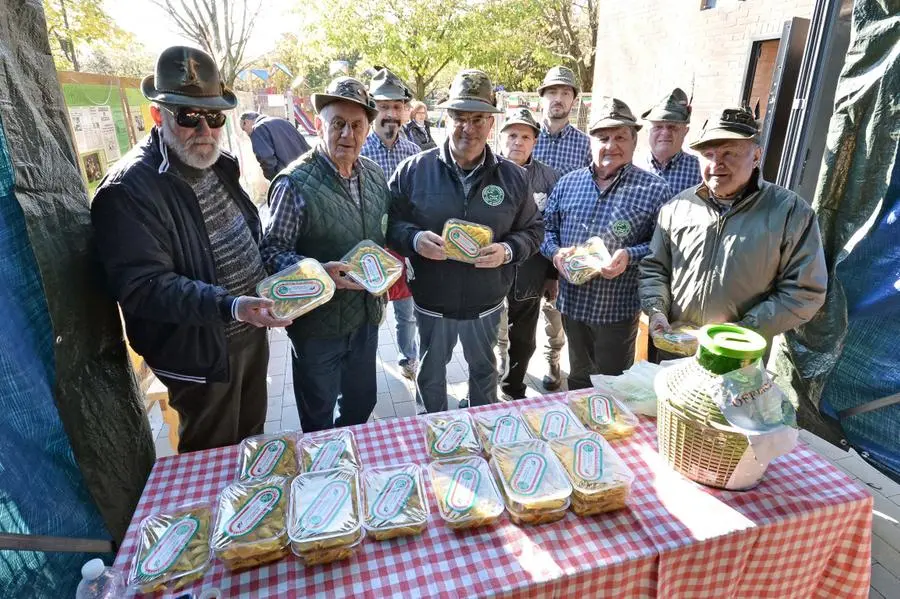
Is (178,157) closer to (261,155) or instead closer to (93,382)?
(93,382)

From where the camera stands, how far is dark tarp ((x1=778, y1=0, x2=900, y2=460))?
256 cm

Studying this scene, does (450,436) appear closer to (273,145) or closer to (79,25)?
(273,145)

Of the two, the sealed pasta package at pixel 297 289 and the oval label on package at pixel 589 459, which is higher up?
the sealed pasta package at pixel 297 289

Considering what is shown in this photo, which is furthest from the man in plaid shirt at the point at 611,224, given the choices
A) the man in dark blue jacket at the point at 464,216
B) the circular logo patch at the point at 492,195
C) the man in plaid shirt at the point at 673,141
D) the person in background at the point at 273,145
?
the person in background at the point at 273,145

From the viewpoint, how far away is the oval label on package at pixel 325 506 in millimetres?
1439

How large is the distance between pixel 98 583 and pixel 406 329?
11.3ft

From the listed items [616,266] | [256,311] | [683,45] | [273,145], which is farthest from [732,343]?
[683,45]

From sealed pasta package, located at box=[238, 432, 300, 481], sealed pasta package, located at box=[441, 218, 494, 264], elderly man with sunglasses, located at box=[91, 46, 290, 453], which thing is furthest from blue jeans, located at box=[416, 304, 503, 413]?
sealed pasta package, located at box=[238, 432, 300, 481]

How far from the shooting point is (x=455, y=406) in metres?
4.05

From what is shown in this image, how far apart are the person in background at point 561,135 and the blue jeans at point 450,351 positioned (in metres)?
2.15

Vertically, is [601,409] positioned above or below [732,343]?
below

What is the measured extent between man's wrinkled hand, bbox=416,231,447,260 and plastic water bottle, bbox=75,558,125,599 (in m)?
1.90

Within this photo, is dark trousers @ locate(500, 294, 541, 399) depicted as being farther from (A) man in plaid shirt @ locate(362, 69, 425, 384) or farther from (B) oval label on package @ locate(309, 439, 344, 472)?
(B) oval label on package @ locate(309, 439, 344, 472)

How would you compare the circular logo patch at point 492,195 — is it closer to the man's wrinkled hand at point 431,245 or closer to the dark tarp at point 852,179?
the man's wrinkled hand at point 431,245
